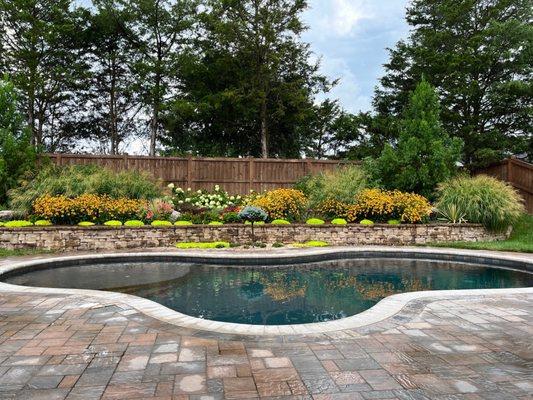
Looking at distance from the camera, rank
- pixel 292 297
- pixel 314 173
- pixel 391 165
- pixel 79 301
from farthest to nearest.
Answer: pixel 314 173 < pixel 391 165 < pixel 292 297 < pixel 79 301

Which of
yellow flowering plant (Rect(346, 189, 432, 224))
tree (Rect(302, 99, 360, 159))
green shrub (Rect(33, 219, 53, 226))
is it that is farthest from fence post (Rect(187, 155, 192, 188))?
tree (Rect(302, 99, 360, 159))

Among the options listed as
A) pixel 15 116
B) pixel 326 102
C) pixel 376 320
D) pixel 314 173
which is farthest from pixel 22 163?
pixel 326 102

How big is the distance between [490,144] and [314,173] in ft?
21.6

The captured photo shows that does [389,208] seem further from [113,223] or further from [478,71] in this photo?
[478,71]

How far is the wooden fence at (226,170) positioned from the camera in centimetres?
1239

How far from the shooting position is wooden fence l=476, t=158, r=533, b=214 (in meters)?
11.3

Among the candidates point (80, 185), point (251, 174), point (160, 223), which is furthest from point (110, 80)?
point (160, 223)

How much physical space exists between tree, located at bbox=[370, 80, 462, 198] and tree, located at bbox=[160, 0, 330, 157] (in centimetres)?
641

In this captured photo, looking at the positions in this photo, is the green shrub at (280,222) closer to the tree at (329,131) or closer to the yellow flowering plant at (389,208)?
the yellow flowering plant at (389,208)

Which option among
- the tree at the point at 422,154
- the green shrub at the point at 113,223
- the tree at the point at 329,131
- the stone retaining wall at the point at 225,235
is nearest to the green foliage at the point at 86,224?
the stone retaining wall at the point at 225,235

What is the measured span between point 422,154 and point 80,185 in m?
9.15

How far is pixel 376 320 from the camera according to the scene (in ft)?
12.2

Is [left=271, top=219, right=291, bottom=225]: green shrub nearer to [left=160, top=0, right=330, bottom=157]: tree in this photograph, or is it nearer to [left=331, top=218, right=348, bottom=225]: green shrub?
[left=331, top=218, right=348, bottom=225]: green shrub

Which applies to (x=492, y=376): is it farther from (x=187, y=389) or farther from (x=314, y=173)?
(x=314, y=173)
